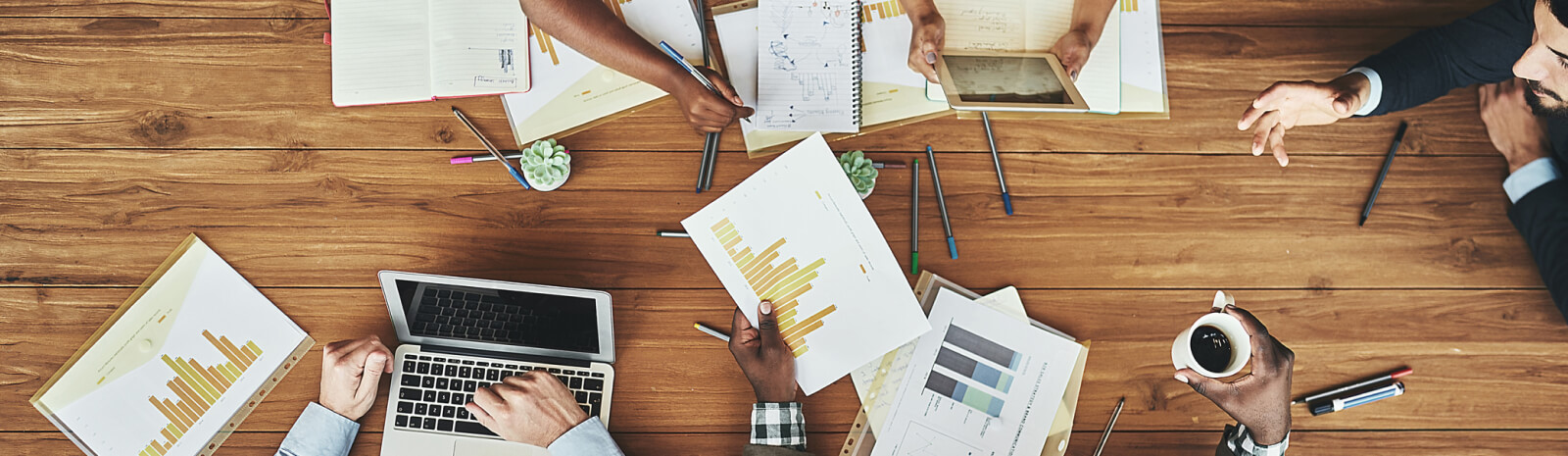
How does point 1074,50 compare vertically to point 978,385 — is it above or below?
above

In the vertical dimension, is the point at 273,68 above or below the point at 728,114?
above

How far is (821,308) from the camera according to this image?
1.25 m

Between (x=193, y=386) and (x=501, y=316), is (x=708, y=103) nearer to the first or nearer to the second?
(x=501, y=316)

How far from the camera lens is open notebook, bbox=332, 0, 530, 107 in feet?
4.27

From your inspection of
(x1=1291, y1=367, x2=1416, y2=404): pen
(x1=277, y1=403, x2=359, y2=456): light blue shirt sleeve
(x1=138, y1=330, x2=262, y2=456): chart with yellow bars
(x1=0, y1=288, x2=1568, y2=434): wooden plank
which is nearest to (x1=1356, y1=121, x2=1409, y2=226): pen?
(x1=0, y1=288, x2=1568, y2=434): wooden plank

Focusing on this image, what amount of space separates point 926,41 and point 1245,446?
78 cm

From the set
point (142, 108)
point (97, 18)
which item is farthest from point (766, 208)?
point (97, 18)

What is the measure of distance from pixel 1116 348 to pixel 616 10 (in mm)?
987

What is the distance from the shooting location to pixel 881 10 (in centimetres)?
135

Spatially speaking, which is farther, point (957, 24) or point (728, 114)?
point (957, 24)

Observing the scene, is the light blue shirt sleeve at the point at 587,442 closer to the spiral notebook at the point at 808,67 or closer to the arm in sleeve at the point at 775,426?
the arm in sleeve at the point at 775,426

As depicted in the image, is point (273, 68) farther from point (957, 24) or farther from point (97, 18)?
point (957, 24)

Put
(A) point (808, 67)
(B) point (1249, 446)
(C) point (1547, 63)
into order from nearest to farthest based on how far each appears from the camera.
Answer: (C) point (1547, 63), (B) point (1249, 446), (A) point (808, 67)

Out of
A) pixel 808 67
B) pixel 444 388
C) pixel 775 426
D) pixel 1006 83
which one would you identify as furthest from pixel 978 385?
pixel 444 388
